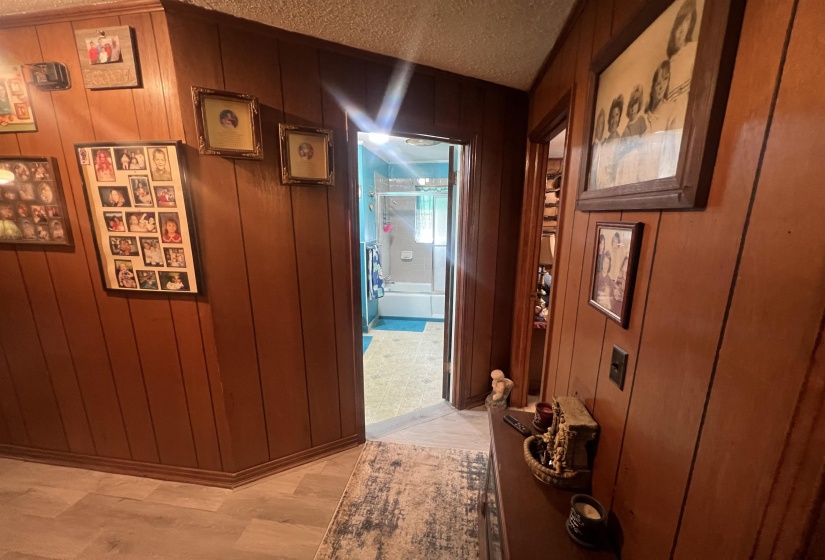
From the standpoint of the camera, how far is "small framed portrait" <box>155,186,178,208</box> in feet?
4.57

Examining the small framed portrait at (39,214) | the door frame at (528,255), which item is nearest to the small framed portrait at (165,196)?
the small framed portrait at (39,214)

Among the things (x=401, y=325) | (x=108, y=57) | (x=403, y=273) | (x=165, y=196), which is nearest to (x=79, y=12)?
(x=108, y=57)

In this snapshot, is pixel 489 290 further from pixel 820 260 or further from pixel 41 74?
pixel 41 74

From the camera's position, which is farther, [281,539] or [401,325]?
[401,325]

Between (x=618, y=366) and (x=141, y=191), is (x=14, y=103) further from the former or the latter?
(x=618, y=366)

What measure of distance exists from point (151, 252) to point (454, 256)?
179cm

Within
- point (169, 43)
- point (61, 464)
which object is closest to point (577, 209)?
point (169, 43)

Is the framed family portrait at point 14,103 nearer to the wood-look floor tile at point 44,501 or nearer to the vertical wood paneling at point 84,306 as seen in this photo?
the vertical wood paneling at point 84,306

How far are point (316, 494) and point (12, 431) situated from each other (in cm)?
195

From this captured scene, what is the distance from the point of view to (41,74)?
1361 millimetres

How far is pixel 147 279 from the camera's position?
4.92 feet

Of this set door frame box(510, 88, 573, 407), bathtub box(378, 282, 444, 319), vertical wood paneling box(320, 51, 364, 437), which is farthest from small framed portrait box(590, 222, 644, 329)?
bathtub box(378, 282, 444, 319)

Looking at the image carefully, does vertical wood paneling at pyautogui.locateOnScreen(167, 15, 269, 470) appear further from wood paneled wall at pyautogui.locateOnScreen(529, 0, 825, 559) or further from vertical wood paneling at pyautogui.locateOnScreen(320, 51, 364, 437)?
wood paneled wall at pyautogui.locateOnScreen(529, 0, 825, 559)

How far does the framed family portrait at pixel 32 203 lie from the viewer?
4.80 ft
